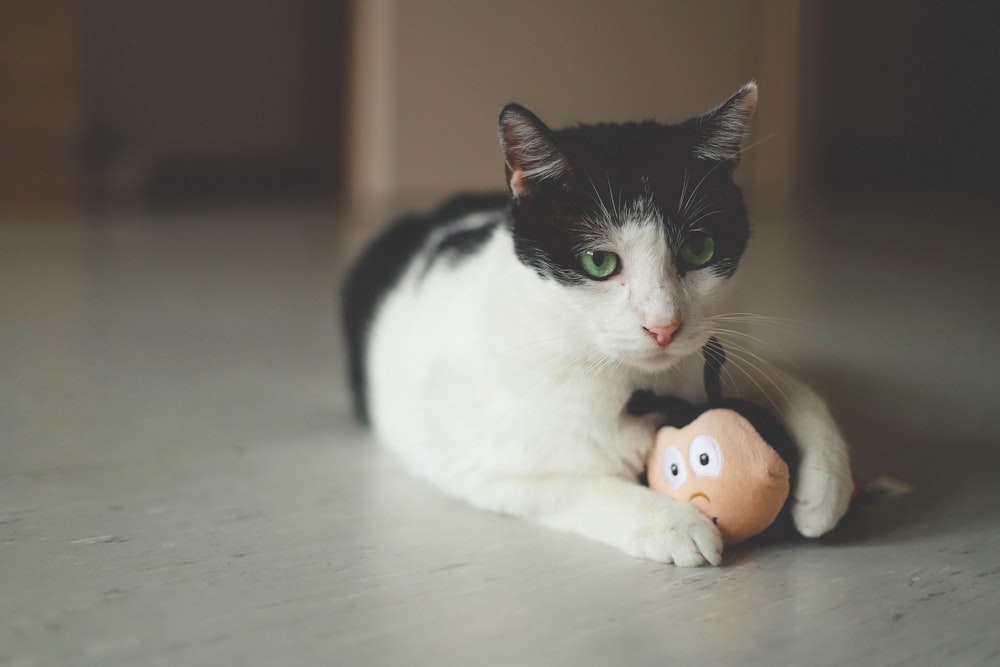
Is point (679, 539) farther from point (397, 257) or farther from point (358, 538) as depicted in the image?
point (397, 257)

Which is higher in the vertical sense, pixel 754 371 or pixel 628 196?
pixel 628 196

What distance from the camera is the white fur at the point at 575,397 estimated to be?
1.15m

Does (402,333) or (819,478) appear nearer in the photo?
(819,478)

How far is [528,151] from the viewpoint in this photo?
1.20 m

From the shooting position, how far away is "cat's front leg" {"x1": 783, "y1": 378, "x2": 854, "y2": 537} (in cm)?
118

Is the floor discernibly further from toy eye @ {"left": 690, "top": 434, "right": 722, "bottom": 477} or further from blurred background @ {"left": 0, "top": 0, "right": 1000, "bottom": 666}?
toy eye @ {"left": 690, "top": 434, "right": 722, "bottom": 477}

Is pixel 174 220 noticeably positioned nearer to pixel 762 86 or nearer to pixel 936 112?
pixel 762 86

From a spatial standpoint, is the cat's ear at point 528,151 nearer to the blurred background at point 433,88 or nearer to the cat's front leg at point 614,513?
the cat's front leg at point 614,513

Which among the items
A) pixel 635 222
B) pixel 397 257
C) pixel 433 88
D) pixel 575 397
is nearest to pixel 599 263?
pixel 635 222

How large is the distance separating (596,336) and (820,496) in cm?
31

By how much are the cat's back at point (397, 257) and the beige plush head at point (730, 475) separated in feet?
1.90

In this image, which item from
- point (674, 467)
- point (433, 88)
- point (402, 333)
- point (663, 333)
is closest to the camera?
point (663, 333)

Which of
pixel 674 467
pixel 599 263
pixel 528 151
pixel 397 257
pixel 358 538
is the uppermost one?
pixel 528 151

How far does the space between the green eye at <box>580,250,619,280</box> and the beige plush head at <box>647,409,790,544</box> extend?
21 cm
